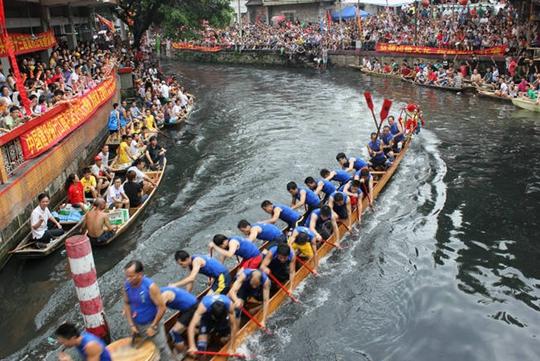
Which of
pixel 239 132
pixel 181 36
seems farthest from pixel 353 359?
pixel 181 36

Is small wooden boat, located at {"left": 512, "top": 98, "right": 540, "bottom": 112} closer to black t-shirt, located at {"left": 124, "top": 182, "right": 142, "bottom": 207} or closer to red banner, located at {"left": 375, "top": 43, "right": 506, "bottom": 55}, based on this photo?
red banner, located at {"left": 375, "top": 43, "right": 506, "bottom": 55}

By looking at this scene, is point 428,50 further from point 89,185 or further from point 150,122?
point 89,185

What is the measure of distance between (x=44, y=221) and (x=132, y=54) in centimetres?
2884

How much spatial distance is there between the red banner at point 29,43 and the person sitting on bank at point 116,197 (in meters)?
6.92

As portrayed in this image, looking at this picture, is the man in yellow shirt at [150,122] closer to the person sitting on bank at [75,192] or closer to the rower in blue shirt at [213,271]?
the person sitting on bank at [75,192]

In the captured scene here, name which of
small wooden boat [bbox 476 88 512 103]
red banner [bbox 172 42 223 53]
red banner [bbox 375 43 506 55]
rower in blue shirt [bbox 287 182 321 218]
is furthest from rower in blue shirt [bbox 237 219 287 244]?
red banner [bbox 172 42 223 53]

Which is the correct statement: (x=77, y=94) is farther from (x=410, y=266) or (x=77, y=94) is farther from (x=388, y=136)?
(x=410, y=266)

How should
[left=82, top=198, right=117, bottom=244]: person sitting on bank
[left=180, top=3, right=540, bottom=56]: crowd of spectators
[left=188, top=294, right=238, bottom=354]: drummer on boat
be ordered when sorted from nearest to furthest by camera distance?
[left=188, top=294, right=238, bottom=354]: drummer on boat, [left=82, top=198, right=117, bottom=244]: person sitting on bank, [left=180, top=3, right=540, bottom=56]: crowd of spectators

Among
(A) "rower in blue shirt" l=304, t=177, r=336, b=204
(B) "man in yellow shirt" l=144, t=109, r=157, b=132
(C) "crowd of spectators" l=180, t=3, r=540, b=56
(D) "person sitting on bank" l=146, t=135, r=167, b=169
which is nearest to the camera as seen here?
(A) "rower in blue shirt" l=304, t=177, r=336, b=204

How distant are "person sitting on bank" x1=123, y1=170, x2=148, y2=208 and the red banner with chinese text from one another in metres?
2.41

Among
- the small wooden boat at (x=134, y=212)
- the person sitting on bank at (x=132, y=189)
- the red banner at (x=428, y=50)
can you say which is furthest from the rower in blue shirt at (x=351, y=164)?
the red banner at (x=428, y=50)

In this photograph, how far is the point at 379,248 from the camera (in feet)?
40.3

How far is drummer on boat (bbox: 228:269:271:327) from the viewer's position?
8.30 meters

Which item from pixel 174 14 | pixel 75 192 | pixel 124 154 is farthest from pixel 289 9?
pixel 75 192
